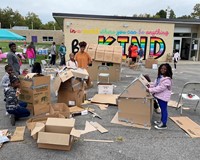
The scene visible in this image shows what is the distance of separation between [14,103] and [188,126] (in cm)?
373

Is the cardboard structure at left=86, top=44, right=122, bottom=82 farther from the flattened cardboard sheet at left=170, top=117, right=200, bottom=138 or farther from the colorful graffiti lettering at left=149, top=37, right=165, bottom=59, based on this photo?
the colorful graffiti lettering at left=149, top=37, right=165, bottom=59

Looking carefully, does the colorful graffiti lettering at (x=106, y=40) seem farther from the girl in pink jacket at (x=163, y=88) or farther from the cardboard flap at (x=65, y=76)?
the girl in pink jacket at (x=163, y=88)

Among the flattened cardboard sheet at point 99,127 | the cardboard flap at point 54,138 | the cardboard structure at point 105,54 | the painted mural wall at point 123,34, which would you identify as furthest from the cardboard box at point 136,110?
the painted mural wall at point 123,34

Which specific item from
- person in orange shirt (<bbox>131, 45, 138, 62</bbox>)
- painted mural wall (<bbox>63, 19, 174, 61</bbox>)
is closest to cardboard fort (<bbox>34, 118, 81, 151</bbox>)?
person in orange shirt (<bbox>131, 45, 138, 62</bbox>)

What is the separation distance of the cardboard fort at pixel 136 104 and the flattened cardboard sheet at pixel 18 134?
2.03 metres

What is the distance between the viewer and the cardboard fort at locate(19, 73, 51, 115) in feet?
15.4

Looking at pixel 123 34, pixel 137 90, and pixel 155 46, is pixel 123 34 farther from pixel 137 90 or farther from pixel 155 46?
pixel 137 90

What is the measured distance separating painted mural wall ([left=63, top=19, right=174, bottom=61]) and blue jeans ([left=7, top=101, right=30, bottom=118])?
12608mm

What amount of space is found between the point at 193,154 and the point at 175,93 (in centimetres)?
427

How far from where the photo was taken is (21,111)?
15.0 feet

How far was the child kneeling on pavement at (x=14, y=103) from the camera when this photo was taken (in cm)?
442

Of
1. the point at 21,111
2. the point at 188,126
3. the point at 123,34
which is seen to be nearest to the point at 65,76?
the point at 21,111

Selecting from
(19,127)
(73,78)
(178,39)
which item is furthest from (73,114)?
(178,39)

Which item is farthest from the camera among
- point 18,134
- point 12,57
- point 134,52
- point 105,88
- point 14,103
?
point 134,52
